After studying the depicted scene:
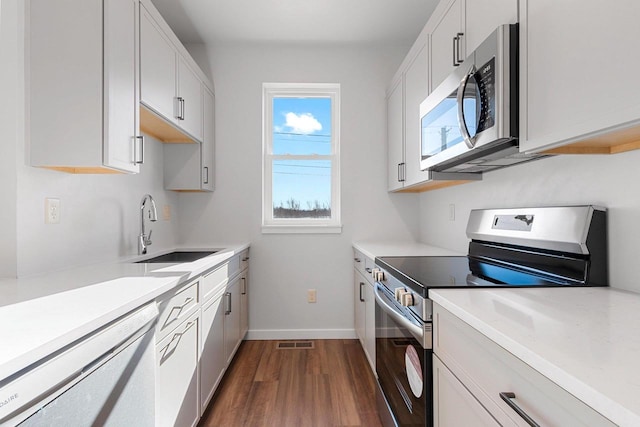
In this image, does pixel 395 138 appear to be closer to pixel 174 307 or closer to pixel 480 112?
pixel 480 112

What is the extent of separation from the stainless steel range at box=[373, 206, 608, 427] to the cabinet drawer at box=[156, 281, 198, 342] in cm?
91

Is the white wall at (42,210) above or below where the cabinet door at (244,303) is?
above

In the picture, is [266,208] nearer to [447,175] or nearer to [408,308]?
[447,175]

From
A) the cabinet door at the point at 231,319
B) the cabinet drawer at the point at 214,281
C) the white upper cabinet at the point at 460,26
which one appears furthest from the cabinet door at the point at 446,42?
the cabinet door at the point at 231,319

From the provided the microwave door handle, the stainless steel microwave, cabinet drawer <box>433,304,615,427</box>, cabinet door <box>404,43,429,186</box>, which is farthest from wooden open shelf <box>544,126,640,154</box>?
cabinet door <box>404,43,429,186</box>

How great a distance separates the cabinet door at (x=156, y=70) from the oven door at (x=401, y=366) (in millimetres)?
1582

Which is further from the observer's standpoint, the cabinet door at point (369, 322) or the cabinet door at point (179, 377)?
the cabinet door at point (369, 322)

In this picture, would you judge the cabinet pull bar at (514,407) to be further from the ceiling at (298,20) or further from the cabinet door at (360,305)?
the ceiling at (298,20)

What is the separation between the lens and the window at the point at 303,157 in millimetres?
3162

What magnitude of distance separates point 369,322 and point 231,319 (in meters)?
0.97

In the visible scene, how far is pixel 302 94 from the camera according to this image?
3.15 meters

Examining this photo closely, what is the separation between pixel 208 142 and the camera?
283 cm

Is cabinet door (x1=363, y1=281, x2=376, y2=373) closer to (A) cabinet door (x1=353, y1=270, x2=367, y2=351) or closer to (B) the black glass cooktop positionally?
(A) cabinet door (x1=353, y1=270, x2=367, y2=351)

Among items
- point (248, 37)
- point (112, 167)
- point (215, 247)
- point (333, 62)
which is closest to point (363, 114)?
point (333, 62)
